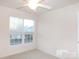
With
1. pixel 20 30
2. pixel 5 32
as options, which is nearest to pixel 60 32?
pixel 20 30

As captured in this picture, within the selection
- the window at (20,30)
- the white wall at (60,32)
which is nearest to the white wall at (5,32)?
the window at (20,30)

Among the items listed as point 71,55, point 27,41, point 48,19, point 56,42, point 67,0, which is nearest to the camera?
point 67,0

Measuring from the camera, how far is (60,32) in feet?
16.3

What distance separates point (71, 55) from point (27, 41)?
110 inches

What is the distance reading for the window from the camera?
550cm

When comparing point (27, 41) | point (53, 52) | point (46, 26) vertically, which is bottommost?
point (53, 52)

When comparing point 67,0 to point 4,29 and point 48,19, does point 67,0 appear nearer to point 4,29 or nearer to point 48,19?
point 48,19

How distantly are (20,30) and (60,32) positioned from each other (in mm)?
2293

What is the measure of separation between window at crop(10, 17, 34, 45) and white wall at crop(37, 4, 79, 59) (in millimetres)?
685

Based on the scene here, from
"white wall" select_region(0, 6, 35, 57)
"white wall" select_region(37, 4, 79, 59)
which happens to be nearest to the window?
"white wall" select_region(0, 6, 35, 57)

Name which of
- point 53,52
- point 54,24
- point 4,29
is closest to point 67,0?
point 54,24

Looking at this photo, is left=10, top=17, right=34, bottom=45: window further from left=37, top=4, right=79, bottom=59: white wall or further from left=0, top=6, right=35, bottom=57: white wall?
left=37, top=4, right=79, bottom=59: white wall

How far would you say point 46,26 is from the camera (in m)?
5.91

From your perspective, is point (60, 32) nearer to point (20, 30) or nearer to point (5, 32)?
point (20, 30)
